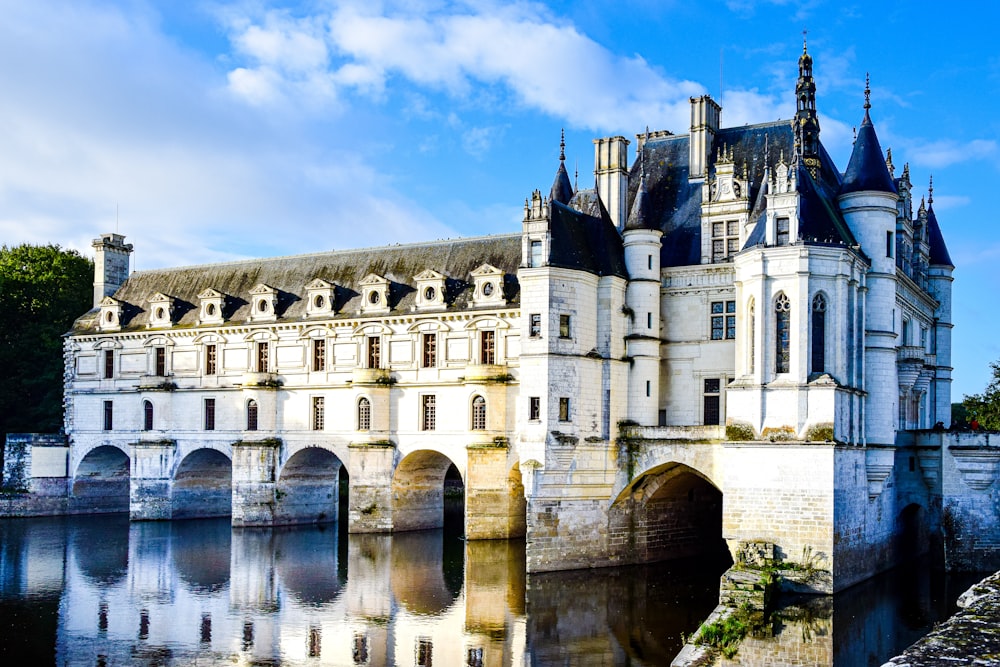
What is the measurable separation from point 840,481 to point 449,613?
35.4 ft

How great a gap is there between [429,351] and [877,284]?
17288 mm

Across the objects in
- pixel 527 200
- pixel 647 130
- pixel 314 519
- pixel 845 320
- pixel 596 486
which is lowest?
pixel 314 519

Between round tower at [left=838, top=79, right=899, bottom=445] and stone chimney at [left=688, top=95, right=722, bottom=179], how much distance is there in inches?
242

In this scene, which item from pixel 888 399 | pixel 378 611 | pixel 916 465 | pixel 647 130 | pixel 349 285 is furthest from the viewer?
pixel 349 285

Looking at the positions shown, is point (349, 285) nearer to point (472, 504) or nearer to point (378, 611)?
point (472, 504)

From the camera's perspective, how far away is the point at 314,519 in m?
44.3

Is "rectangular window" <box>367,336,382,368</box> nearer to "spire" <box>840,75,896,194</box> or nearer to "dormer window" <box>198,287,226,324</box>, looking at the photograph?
"dormer window" <box>198,287,226,324</box>

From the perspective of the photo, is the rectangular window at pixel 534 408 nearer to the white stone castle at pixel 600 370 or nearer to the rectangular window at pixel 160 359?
the white stone castle at pixel 600 370

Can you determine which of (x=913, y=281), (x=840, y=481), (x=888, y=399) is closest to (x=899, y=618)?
(x=840, y=481)

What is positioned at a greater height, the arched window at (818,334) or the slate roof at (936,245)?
the slate roof at (936,245)

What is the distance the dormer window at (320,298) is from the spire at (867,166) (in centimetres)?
2156

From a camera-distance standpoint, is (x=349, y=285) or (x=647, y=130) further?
(x=349, y=285)

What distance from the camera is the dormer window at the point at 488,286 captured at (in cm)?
3803

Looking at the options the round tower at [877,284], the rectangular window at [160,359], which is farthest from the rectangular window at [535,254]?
the rectangular window at [160,359]
